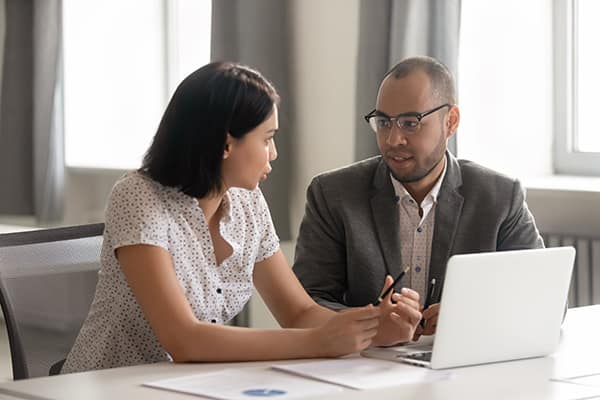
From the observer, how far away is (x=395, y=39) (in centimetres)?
404

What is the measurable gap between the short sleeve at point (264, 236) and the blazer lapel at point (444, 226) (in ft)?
1.43

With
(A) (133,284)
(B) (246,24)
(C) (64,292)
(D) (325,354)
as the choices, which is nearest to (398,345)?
(D) (325,354)

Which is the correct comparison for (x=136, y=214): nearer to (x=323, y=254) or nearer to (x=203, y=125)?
(x=203, y=125)

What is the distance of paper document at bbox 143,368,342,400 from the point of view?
1906 mm

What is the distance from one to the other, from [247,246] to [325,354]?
1.56ft

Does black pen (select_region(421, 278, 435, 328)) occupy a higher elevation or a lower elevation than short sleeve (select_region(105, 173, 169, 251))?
lower

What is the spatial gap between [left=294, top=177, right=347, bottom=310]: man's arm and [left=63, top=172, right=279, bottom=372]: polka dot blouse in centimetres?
34

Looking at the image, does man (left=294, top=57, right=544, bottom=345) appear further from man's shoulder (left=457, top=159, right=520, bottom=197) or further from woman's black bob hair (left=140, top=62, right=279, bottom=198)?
woman's black bob hair (left=140, top=62, right=279, bottom=198)

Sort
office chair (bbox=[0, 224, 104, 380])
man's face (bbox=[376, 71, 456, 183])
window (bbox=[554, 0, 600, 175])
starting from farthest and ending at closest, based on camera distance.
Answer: window (bbox=[554, 0, 600, 175]) < man's face (bbox=[376, 71, 456, 183]) < office chair (bbox=[0, 224, 104, 380])

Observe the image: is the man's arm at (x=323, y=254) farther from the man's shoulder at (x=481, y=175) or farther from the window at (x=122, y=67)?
the window at (x=122, y=67)

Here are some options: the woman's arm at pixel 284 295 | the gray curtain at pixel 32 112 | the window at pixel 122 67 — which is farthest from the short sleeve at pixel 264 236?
the gray curtain at pixel 32 112

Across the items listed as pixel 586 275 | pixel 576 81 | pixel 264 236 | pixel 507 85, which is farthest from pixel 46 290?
pixel 576 81

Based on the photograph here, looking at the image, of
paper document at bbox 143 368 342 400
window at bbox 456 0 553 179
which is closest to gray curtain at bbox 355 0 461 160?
window at bbox 456 0 553 179

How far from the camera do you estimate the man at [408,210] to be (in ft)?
9.43
